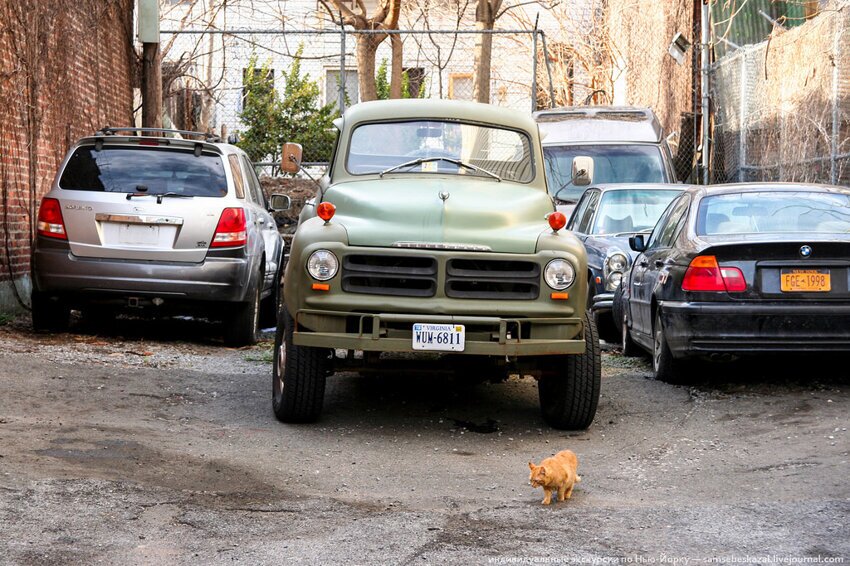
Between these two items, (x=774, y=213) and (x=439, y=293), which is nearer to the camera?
(x=439, y=293)

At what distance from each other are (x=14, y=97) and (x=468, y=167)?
6768 millimetres

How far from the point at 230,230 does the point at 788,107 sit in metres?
9.12

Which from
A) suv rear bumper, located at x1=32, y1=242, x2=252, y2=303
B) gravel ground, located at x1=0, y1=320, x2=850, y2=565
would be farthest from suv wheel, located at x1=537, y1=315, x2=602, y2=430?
suv rear bumper, located at x1=32, y1=242, x2=252, y2=303

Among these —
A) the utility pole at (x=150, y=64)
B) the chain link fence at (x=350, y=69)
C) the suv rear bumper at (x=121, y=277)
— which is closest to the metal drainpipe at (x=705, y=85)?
the utility pole at (x=150, y=64)

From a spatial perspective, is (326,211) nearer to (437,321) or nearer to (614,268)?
(437,321)

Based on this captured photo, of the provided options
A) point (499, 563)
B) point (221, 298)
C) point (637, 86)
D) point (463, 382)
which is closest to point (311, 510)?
point (499, 563)

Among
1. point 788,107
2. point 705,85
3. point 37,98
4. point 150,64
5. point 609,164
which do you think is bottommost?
point 609,164

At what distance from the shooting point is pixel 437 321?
7.46 m

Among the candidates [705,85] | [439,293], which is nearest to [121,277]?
[439,293]

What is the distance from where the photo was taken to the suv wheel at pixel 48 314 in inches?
456

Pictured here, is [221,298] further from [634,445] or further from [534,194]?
[634,445]

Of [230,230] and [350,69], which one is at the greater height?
[350,69]

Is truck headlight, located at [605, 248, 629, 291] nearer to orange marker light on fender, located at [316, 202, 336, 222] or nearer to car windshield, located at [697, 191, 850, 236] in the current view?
car windshield, located at [697, 191, 850, 236]

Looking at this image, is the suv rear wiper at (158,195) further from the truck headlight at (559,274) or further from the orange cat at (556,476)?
the orange cat at (556,476)
